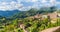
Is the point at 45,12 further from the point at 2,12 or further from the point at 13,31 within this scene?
the point at 13,31

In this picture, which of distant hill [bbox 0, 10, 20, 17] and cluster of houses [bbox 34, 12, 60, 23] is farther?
distant hill [bbox 0, 10, 20, 17]

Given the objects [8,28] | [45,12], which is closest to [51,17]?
[45,12]

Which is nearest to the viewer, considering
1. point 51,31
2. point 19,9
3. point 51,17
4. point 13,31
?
point 51,31

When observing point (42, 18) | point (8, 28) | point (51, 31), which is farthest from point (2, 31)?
point (42, 18)

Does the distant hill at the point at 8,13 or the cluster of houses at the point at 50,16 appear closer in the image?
the cluster of houses at the point at 50,16

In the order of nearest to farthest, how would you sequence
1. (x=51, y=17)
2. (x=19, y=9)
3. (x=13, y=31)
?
(x=13, y=31) → (x=51, y=17) → (x=19, y=9)

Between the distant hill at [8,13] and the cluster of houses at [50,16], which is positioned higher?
the distant hill at [8,13]

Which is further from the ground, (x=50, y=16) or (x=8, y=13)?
(x=8, y=13)

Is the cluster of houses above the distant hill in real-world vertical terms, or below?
below

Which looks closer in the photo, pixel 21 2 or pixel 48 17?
pixel 48 17

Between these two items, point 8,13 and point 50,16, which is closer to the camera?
point 50,16

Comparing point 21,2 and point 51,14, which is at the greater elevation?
point 21,2
